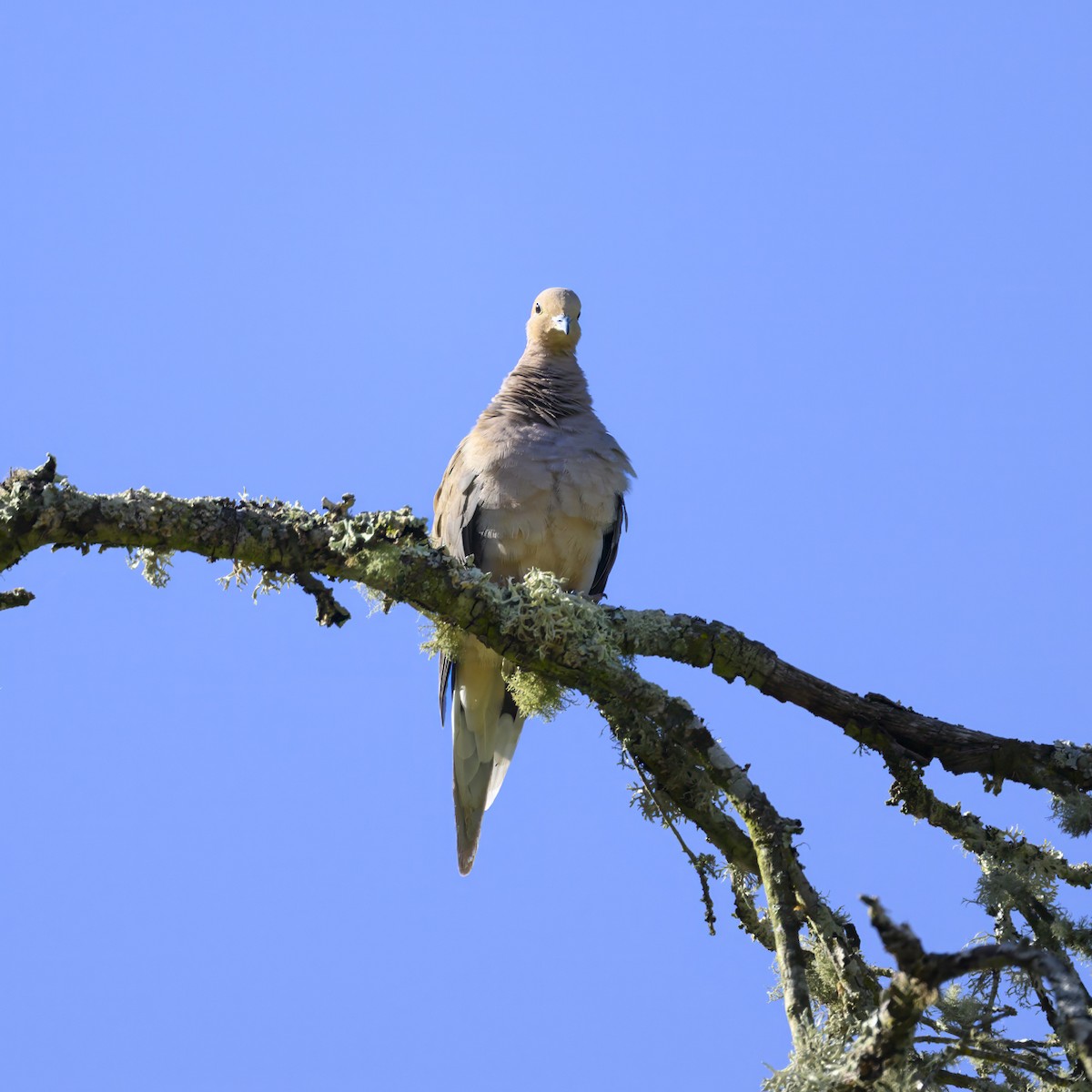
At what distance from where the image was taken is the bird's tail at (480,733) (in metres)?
6.48

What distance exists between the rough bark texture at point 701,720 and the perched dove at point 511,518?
6.25ft

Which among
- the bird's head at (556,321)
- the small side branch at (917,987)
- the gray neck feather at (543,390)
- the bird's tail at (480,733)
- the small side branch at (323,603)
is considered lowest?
the small side branch at (917,987)

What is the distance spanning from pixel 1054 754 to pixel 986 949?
1807 millimetres

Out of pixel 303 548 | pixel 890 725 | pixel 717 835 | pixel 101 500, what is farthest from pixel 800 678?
pixel 101 500

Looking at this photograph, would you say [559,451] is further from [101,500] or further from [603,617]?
[101,500]

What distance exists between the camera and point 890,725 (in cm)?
409

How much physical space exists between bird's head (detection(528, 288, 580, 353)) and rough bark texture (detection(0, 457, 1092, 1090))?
10.5 feet

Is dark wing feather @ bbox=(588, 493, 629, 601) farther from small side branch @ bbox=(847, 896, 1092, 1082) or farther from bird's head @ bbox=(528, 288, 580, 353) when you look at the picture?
small side branch @ bbox=(847, 896, 1092, 1082)

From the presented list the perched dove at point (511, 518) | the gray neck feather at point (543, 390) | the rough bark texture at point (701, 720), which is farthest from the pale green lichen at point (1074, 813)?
the gray neck feather at point (543, 390)

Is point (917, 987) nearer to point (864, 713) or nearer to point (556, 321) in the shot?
point (864, 713)

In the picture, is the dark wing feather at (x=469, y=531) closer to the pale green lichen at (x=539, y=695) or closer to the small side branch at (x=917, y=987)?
the pale green lichen at (x=539, y=695)

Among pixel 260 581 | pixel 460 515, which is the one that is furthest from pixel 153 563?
pixel 460 515

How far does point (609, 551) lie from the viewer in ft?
22.7

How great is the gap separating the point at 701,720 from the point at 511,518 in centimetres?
247
